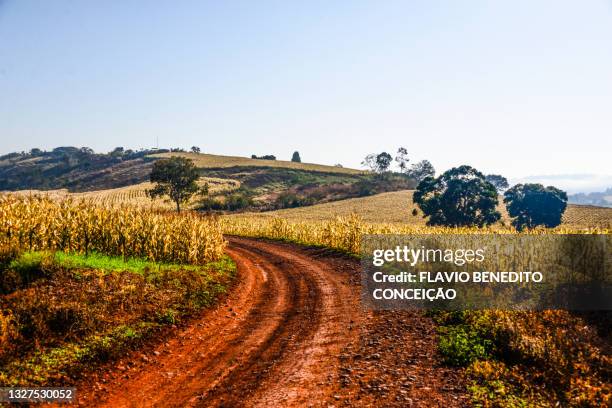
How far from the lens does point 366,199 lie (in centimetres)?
10569

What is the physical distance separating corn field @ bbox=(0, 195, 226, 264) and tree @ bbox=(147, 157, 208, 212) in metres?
50.4

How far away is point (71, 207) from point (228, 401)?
12.7 meters

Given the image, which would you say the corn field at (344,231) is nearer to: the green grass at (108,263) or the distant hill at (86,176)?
the green grass at (108,263)

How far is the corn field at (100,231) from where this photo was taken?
42.5ft

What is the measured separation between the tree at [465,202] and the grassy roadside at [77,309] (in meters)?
51.3

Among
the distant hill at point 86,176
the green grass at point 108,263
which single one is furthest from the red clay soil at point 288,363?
the distant hill at point 86,176

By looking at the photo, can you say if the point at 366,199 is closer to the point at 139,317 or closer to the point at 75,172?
the point at 139,317

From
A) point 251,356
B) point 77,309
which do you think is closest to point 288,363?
point 251,356

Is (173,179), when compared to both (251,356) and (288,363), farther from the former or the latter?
(288,363)

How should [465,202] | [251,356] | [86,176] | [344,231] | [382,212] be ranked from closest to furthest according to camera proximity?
[251,356] → [344,231] → [465,202] → [382,212] → [86,176]

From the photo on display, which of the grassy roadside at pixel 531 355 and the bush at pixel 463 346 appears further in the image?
the bush at pixel 463 346

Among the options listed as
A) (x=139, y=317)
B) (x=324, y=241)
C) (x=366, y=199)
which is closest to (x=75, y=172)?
(x=366, y=199)

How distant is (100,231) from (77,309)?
691cm

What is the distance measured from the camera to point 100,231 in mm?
15102
